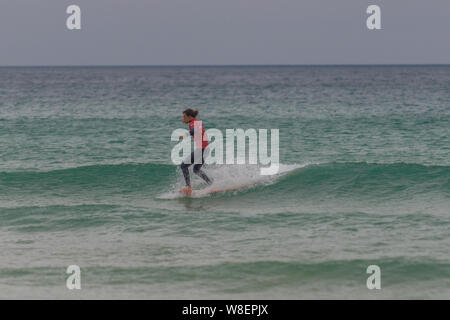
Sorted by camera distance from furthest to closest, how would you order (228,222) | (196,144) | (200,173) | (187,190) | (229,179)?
(229,179) < (187,190) < (200,173) < (196,144) < (228,222)

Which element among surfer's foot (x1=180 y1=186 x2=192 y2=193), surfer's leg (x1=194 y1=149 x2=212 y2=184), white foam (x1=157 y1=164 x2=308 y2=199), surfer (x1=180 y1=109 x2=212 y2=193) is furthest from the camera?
white foam (x1=157 y1=164 x2=308 y2=199)

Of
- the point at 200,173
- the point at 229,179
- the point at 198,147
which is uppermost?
the point at 198,147

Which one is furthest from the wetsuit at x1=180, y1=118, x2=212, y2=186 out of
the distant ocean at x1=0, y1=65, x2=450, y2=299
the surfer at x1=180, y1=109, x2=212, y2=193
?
the distant ocean at x1=0, y1=65, x2=450, y2=299

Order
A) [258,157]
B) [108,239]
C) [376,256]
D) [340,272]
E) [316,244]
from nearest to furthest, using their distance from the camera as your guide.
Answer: [340,272]
[376,256]
[316,244]
[108,239]
[258,157]

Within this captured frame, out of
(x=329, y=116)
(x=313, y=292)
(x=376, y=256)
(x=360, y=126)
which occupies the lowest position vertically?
(x=313, y=292)

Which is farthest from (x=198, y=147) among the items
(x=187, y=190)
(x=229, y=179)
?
(x=229, y=179)

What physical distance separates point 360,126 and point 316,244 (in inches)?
762

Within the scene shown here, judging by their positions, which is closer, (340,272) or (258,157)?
(340,272)

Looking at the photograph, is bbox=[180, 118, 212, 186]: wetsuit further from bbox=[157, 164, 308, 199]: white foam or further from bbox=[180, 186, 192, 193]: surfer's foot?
bbox=[157, 164, 308, 199]: white foam

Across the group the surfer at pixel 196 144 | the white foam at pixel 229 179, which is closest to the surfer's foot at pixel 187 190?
the surfer at pixel 196 144

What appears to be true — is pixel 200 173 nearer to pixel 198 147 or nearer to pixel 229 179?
pixel 198 147

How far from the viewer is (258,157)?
19.1 metres

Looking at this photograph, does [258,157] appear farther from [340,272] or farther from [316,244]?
[340,272]

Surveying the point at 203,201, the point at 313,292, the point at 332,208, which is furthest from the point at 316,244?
the point at 203,201
